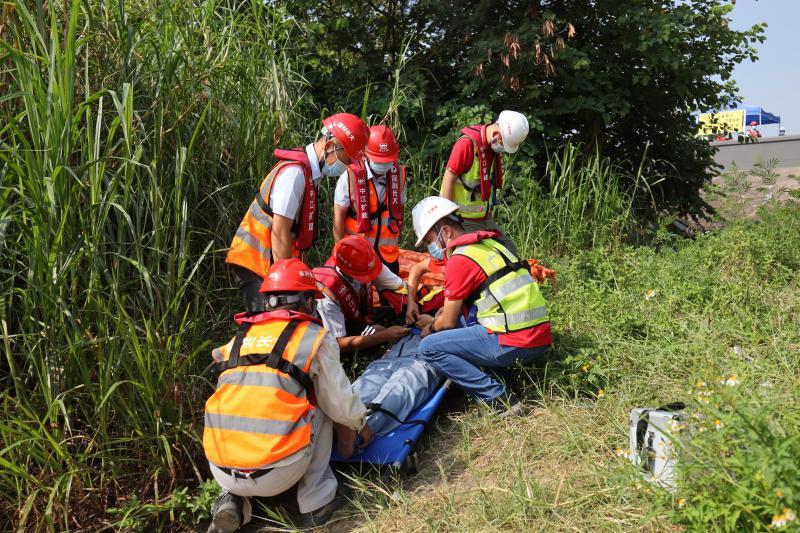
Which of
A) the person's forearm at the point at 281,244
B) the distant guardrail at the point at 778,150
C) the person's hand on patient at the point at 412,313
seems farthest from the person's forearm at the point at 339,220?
the distant guardrail at the point at 778,150

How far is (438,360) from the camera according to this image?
11.8 feet

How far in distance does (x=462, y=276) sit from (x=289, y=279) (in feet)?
3.54

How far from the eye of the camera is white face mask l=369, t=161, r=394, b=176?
15.1ft

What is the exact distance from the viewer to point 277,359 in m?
2.64

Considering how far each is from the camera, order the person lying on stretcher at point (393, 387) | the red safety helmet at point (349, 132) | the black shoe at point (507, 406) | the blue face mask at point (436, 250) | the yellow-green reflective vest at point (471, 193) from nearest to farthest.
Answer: the person lying on stretcher at point (393, 387)
the black shoe at point (507, 406)
the red safety helmet at point (349, 132)
the blue face mask at point (436, 250)
the yellow-green reflective vest at point (471, 193)

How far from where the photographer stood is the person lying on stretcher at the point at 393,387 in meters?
3.21

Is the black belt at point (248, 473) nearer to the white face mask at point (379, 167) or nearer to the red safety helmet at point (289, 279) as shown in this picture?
the red safety helmet at point (289, 279)

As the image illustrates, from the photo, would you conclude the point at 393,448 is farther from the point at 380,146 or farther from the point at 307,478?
the point at 380,146

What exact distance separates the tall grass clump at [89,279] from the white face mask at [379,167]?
1.38 m

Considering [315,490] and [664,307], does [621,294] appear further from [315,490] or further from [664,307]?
[315,490]

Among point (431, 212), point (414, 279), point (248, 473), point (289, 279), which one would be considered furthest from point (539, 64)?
point (248, 473)

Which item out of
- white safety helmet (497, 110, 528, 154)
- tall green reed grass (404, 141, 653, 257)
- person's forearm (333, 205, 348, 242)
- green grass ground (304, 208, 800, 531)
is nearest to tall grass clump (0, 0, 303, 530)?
green grass ground (304, 208, 800, 531)

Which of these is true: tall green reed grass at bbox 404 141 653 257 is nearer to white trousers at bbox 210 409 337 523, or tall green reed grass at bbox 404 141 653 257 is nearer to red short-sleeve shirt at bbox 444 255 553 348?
red short-sleeve shirt at bbox 444 255 553 348

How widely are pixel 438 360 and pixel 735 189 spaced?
14.1 ft
